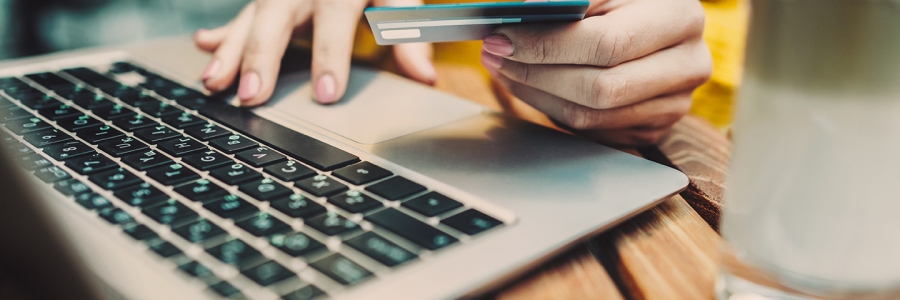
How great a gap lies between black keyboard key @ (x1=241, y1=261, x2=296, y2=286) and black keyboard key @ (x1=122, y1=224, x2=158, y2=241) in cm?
6

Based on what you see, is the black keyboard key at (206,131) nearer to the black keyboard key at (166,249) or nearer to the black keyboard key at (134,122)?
the black keyboard key at (134,122)

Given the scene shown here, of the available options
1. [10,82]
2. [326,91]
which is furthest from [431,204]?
[10,82]

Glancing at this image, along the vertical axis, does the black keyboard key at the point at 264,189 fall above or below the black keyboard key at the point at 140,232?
below

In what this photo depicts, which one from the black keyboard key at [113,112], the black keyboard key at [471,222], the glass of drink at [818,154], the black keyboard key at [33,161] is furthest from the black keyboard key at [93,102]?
the glass of drink at [818,154]

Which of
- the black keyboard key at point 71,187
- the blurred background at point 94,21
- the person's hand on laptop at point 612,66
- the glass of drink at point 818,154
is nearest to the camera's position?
the glass of drink at point 818,154

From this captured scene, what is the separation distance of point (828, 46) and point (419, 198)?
0.62 ft

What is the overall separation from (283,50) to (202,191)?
288 millimetres

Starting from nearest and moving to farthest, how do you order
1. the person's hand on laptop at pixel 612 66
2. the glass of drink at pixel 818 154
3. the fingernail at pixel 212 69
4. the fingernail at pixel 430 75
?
the glass of drink at pixel 818 154 → the person's hand on laptop at pixel 612 66 → the fingernail at pixel 212 69 → the fingernail at pixel 430 75

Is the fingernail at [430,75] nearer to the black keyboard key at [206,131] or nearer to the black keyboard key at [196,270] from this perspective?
the black keyboard key at [206,131]

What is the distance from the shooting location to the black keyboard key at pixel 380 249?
0.25 m

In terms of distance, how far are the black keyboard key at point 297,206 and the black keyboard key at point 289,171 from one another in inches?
1.1

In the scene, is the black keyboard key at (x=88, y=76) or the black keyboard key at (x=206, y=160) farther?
the black keyboard key at (x=88, y=76)

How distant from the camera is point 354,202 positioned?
0.98 feet

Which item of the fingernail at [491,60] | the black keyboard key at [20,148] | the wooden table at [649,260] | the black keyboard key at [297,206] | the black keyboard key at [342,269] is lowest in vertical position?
the wooden table at [649,260]
